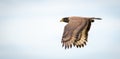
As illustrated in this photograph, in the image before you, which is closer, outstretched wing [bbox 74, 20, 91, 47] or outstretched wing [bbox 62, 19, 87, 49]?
outstretched wing [bbox 62, 19, 87, 49]

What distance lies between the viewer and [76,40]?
52.4 feet

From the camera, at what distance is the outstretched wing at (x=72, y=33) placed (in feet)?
52.0

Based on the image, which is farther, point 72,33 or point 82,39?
point 82,39

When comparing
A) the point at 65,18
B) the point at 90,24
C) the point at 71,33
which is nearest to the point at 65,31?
the point at 71,33

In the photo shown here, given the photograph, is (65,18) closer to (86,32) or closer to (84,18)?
(84,18)

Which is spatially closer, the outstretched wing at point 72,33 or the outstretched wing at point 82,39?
the outstretched wing at point 72,33

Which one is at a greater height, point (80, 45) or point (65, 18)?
point (65, 18)

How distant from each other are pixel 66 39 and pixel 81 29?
37.6 inches

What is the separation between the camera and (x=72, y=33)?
16.0 metres

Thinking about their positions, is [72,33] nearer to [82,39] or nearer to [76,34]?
[76,34]

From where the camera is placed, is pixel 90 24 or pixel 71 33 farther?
pixel 90 24

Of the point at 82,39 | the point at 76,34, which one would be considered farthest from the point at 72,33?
the point at 82,39

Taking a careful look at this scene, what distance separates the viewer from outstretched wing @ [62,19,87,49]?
15836mm

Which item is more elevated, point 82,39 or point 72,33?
point 72,33
